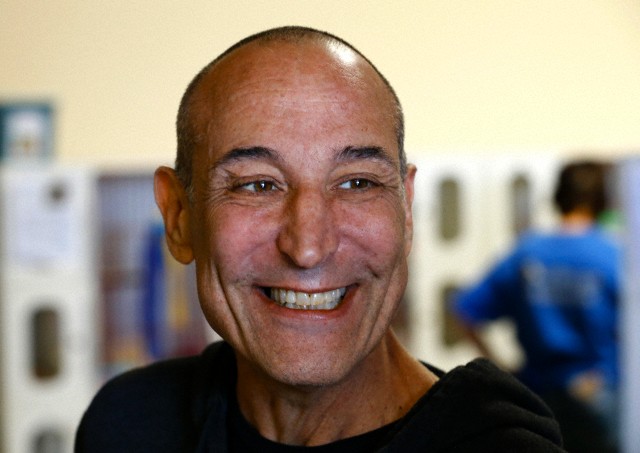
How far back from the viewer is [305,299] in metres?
1.02

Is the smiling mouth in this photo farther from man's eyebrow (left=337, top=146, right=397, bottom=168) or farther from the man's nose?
man's eyebrow (left=337, top=146, right=397, bottom=168)

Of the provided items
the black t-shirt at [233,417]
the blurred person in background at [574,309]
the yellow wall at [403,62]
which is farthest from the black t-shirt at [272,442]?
the yellow wall at [403,62]

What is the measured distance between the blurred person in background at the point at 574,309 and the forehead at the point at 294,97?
193 centimetres

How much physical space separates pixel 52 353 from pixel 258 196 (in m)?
2.52

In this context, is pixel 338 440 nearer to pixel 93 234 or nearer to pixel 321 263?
pixel 321 263

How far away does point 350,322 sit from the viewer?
40.9 inches

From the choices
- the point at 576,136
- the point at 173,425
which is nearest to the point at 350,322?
the point at 173,425

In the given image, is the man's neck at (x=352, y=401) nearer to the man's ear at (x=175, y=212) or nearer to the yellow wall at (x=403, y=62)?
the man's ear at (x=175, y=212)

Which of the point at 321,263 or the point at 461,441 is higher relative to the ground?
the point at 321,263

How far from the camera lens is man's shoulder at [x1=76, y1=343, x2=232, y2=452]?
1.27 m

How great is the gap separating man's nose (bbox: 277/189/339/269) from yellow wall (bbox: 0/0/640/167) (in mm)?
2838

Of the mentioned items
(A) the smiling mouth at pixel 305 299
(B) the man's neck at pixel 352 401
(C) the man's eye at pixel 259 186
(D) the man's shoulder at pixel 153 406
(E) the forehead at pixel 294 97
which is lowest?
(D) the man's shoulder at pixel 153 406

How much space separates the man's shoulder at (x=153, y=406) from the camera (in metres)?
1.27

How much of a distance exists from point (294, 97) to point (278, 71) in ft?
0.15
